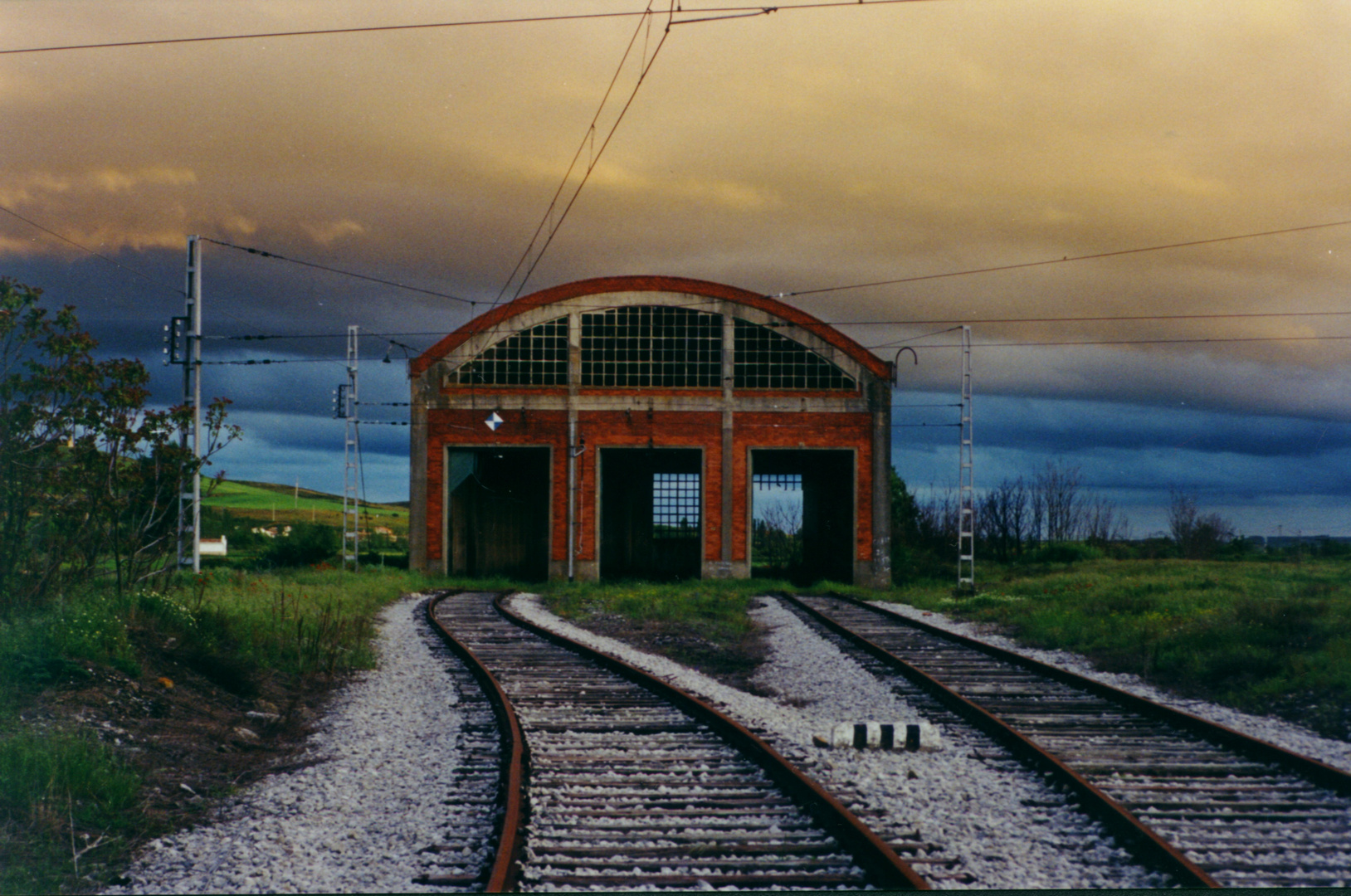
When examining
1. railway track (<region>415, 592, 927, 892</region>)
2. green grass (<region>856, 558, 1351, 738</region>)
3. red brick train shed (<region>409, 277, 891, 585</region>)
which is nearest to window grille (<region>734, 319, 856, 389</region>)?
red brick train shed (<region>409, 277, 891, 585</region>)

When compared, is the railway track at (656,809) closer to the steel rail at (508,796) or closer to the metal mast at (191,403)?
the steel rail at (508,796)

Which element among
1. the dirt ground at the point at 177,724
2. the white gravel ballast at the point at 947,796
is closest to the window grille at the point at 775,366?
the white gravel ballast at the point at 947,796

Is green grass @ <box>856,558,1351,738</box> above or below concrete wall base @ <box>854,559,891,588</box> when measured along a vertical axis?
above

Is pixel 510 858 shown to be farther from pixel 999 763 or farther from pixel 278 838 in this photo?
pixel 999 763

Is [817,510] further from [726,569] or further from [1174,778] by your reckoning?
[1174,778]

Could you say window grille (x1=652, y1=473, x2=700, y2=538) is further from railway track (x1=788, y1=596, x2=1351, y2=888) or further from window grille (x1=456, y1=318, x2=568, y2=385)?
railway track (x1=788, y1=596, x2=1351, y2=888)

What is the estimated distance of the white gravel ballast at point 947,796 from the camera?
16.7 ft

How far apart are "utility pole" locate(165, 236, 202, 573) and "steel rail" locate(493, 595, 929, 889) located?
22.5ft

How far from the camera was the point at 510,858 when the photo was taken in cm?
491

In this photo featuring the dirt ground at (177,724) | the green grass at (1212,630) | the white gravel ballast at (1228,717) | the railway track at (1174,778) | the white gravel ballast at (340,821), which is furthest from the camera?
the green grass at (1212,630)

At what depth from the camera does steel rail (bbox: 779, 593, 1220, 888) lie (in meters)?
4.89

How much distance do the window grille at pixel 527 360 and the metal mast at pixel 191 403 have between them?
15.4 metres

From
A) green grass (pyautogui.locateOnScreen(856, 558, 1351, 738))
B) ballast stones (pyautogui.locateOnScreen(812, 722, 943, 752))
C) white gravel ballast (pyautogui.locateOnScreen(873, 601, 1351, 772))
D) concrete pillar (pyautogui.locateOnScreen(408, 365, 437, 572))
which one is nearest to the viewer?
ballast stones (pyautogui.locateOnScreen(812, 722, 943, 752))

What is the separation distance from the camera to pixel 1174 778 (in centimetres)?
686
